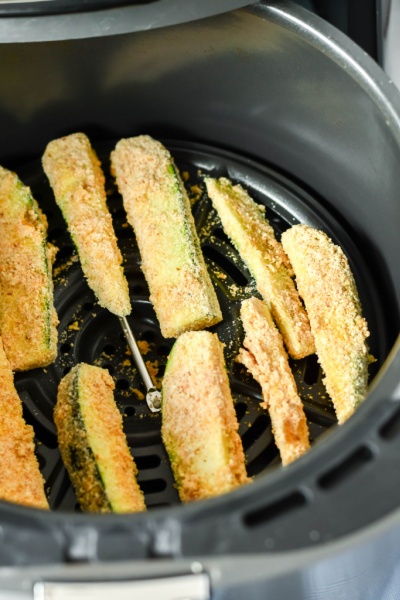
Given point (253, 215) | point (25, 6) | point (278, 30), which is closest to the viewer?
point (25, 6)

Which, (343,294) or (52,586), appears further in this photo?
(343,294)

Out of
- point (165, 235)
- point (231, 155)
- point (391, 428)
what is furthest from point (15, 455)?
point (231, 155)

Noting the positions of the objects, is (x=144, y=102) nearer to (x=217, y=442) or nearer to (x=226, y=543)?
(x=217, y=442)

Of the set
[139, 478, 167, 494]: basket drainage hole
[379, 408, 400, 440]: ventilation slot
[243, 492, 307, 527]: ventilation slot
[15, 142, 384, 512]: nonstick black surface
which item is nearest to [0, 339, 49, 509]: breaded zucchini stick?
[15, 142, 384, 512]: nonstick black surface

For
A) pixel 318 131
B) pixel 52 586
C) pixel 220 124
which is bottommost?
pixel 52 586

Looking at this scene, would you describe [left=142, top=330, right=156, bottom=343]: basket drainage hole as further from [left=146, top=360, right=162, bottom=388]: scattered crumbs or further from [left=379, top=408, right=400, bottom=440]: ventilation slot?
[left=379, top=408, right=400, bottom=440]: ventilation slot

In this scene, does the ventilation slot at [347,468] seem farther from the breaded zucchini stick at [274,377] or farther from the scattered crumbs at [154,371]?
the scattered crumbs at [154,371]

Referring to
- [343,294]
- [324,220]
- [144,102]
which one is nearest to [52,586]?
[343,294]

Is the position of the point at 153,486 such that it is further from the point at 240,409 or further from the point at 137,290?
the point at 137,290
